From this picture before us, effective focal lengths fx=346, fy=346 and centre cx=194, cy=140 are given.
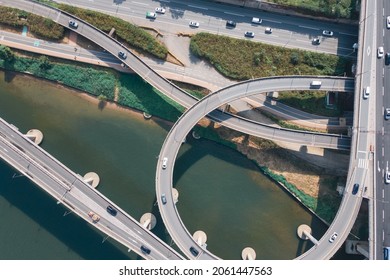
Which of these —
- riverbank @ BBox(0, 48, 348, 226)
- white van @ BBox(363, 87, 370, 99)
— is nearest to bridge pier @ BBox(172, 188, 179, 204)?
riverbank @ BBox(0, 48, 348, 226)

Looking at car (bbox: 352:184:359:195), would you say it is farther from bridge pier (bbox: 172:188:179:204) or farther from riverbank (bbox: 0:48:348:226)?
bridge pier (bbox: 172:188:179:204)

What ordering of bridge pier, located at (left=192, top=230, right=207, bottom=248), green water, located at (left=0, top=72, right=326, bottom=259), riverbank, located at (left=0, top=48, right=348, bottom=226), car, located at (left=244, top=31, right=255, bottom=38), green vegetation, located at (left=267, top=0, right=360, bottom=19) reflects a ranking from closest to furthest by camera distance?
green water, located at (left=0, top=72, right=326, bottom=259), bridge pier, located at (left=192, top=230, right=207, bottom=248), green vegetation, located at (left=267, top=0, right=360, bottom=19), riverbank, located at (left=0, top=48, right=348, bottom=226), car, located at (left=244, top=31, right=255, bottom=38)

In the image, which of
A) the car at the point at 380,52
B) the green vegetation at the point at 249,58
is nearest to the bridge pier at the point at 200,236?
the green vegetation at the point at 249,58

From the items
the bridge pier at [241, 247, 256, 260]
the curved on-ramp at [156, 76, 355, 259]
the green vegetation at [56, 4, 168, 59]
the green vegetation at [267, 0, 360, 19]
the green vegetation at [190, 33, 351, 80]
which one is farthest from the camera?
the green vegetation at [56, 4, 168, 59]

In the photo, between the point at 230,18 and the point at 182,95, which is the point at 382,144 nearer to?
the point at 182,95

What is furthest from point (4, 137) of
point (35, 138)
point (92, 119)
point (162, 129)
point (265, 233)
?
point (265, 233)

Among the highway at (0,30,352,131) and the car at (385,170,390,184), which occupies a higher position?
the highway at (0,30,352,131)
